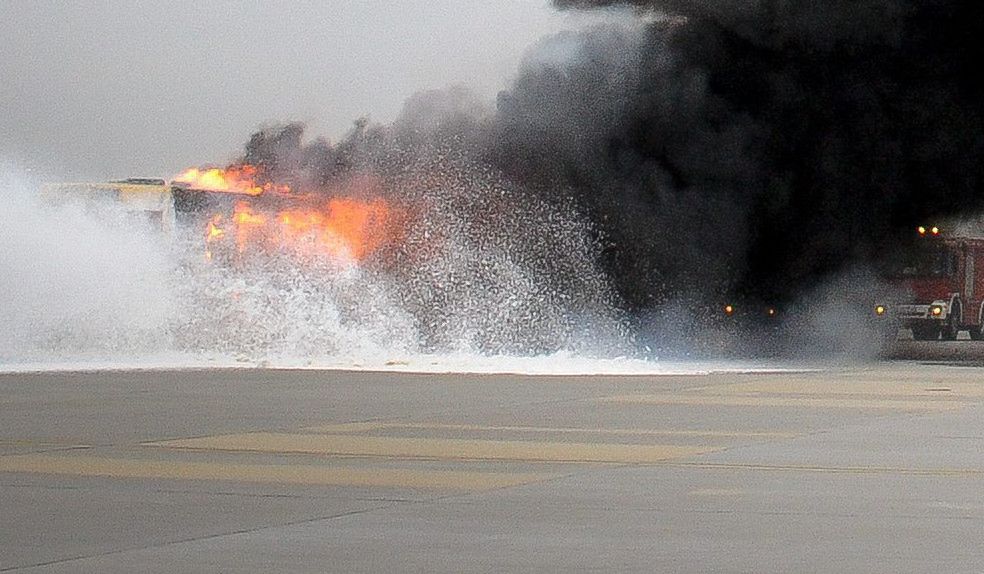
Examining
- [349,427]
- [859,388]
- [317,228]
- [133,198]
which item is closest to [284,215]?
[317,228]

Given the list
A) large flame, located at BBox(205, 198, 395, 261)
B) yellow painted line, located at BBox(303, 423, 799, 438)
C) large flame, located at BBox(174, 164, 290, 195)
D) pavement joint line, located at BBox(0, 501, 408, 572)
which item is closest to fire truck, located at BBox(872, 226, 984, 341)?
large flame, located at BBox(205, 198, 395, 261)

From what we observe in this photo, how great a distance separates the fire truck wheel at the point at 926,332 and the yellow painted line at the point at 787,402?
26120 mm

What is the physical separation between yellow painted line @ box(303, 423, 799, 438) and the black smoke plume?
16459 millimetres

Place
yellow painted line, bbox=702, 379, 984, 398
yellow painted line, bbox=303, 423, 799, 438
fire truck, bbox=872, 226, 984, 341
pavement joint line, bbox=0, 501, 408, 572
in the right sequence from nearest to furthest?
pavement joint line, bbox=0, 501, 408, 572 → yellow painted line, bbox=303, 423, 799, 438 → yellow painted line, bbox=702, 379, 984, 398 → fire truck, bbox=872, 226, 984, 341

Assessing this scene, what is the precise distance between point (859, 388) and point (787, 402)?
338 centimetres

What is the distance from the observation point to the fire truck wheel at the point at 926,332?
48094 millimetres

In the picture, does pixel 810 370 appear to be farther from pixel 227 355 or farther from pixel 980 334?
pixel 980 334

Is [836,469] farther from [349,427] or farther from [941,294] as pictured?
[941,294]

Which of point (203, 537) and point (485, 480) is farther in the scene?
point (485, 480)

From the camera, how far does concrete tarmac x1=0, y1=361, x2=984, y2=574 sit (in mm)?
9828

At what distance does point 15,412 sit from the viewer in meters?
19.4

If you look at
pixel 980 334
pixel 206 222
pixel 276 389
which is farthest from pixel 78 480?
pixel 980 334

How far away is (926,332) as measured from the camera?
4866 centimetres

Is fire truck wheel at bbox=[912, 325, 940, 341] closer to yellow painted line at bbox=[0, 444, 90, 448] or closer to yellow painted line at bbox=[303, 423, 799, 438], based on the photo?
yellow painted line at bbox=[303, 423, 799, 438]
